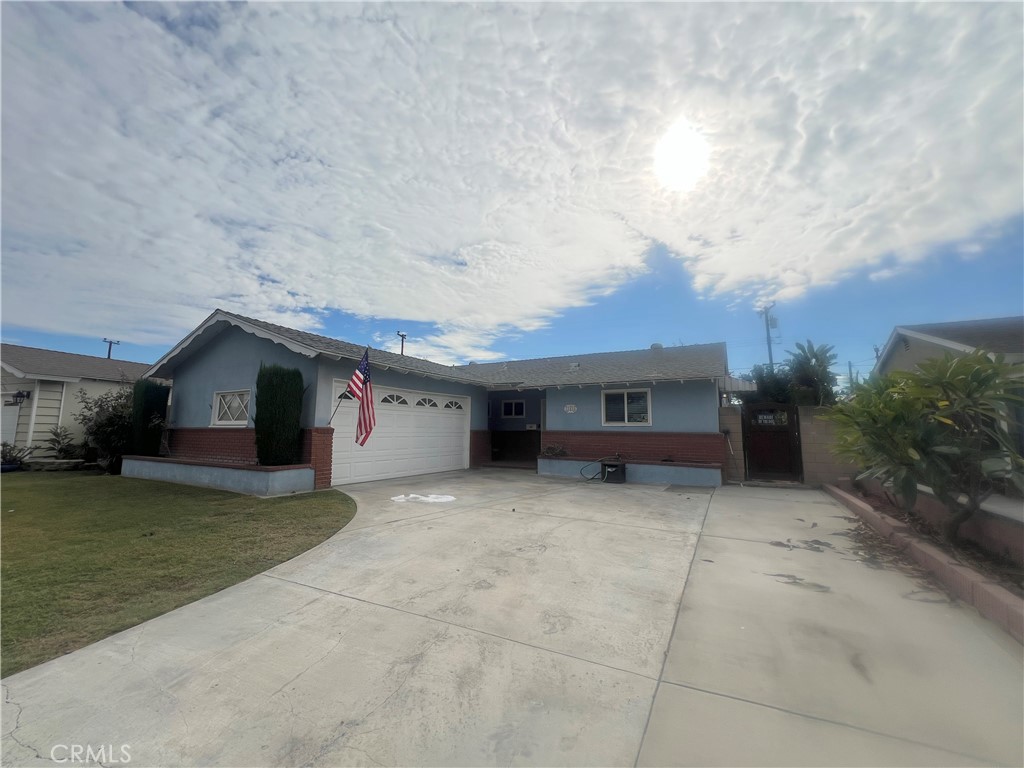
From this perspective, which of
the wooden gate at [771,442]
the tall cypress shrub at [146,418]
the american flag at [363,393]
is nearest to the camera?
the american flag at [363,393]

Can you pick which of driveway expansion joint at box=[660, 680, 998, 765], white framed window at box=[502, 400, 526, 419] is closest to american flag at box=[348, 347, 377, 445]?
driveway expansion joint at box=[660, 680, 998, 765]

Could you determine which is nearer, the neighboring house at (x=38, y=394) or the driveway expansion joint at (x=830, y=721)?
the driveway expansion joint at (x=830, y=721)

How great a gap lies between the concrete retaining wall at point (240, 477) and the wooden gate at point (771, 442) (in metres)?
12.1

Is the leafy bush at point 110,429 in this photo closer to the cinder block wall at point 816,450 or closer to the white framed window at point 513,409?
the white framed window at point 513,409

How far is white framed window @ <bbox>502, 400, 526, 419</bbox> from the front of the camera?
695 inches

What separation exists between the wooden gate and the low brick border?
5.99 metres

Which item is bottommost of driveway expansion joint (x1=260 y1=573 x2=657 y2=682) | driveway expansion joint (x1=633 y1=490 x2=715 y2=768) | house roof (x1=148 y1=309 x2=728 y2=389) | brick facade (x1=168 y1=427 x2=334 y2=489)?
driveway expansion joint (x1=260 y1=573 x2=657 y2=682)

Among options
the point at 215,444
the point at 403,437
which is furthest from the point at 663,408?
the point at 215,444

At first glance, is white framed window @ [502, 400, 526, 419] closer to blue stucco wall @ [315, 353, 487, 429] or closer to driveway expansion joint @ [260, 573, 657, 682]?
blue stucco wall @ [315, 353, 487, 429]

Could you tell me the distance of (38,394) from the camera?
14.5 metres

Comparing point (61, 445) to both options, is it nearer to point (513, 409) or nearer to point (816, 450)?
point (513, 409)

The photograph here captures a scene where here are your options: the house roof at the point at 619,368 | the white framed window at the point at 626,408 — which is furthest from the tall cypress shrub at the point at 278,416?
the white framed window at the point at 626,408

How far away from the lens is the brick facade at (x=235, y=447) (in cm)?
984

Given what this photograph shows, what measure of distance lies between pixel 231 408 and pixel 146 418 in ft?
11.2
